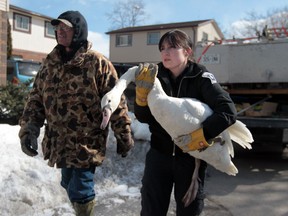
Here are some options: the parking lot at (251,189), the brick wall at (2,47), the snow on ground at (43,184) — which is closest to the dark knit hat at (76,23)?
the snow on ground at (43,184)

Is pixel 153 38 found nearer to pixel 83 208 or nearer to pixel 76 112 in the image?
pixel 76 112

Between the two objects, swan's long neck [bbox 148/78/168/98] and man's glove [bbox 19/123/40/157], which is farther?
man's glove [bbox 19/123/40/157]

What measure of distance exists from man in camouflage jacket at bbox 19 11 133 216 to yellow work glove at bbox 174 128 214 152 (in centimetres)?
80

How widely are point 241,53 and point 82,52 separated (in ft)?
13.9

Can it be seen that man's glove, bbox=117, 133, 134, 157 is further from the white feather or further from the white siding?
the white siding

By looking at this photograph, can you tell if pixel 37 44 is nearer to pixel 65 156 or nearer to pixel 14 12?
pixel 14 12

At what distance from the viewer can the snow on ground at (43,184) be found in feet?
12.8

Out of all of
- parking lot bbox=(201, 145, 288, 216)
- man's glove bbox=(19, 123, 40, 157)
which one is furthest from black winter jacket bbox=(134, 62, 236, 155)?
parking lot bbox=(201, 145, 288, 216)

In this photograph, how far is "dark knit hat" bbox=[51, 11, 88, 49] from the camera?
9.33 ft

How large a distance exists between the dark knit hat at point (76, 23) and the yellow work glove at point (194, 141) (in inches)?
49.4

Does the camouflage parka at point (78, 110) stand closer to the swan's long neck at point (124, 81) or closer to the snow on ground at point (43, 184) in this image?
the swan's long neck at point (124, 81)

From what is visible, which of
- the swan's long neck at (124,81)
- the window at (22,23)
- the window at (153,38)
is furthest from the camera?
the window at (153,38)

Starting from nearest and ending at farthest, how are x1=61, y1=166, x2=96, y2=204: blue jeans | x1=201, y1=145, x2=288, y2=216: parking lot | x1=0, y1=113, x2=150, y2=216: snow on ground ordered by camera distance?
x1=61, y1=166, x2=96, y2=204: blue jeans
x1=0, y1=113, x2=150, y2=216: snow on ground
x1=201, y1=145, x2=288, y2=216: parking lot

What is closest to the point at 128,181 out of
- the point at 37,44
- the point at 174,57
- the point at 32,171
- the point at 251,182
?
the point at 32,171
